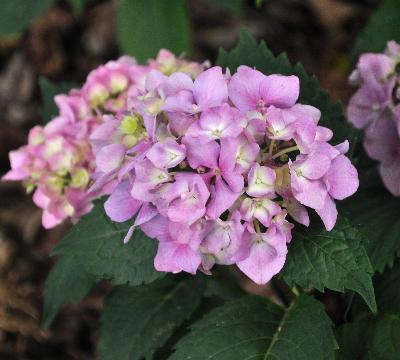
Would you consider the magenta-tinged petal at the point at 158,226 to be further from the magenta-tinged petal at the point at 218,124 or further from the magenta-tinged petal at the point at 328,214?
the magenta-tinged petal at the point at 328,214

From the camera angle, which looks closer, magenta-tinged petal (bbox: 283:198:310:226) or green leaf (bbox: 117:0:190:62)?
magenta-tinged petal (bbox: 283:198:310:226)

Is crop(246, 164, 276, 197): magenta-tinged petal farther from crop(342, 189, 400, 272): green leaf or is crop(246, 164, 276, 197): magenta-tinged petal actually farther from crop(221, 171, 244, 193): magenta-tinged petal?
crop(342, 189, 400, 272): green leaf

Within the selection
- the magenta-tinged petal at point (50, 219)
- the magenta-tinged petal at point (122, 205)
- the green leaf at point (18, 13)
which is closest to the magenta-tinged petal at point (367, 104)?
the magenta-tinged petal at point (122, 205)

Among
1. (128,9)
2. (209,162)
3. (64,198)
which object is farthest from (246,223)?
(128,9)

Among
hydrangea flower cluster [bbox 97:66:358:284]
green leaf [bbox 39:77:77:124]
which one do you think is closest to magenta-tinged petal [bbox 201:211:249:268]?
hydrangea flower cluster [bbox 97:66:358:284]

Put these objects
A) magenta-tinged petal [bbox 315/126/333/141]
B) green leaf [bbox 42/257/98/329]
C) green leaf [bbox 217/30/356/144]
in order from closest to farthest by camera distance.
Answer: magenta-tinged petal [bbox 315/126/333/141], green leaf [bbox 217/30/356/144], green leaf [bbox 42/257/98/329]

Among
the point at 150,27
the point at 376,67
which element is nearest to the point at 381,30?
the point at 376,67

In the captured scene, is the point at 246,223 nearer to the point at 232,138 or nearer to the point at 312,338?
the point at 232,138

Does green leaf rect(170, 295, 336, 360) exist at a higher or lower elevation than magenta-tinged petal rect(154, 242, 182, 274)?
lower
